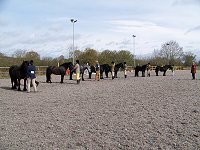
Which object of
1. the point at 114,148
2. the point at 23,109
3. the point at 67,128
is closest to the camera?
the point at 114,148

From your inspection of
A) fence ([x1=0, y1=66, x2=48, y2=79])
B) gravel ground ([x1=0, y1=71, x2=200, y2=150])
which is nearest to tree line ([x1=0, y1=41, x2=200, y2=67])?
fence ([x1=0, y1=66, x2=48, y2=79])

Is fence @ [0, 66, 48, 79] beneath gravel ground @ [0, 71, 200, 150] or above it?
above

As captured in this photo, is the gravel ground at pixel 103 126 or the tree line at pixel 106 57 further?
the tree line at pixel 106 57

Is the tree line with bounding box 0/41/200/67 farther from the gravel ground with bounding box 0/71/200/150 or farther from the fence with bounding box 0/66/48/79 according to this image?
the gravel ground with bounding box 0/71/200/150

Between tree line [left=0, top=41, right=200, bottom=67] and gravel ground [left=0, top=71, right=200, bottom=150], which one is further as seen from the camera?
tree line [left=0, top=41, right=200, bottom=67]

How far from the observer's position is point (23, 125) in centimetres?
890

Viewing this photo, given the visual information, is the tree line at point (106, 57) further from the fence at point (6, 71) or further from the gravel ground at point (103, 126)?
the gravel ground at point (103, 126)

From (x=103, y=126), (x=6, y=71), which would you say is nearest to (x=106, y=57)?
(x=6, y=71)

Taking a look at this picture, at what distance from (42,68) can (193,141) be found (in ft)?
126

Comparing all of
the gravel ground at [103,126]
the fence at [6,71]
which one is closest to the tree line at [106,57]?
the fence at [6,71]

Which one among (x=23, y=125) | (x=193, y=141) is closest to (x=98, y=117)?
(x=23, y=125)

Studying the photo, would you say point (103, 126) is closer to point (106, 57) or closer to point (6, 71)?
point (6, 71)

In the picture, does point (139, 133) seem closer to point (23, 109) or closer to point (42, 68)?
point (23, 109)

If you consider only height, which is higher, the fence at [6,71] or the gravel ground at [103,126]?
the fence at [6,71]
